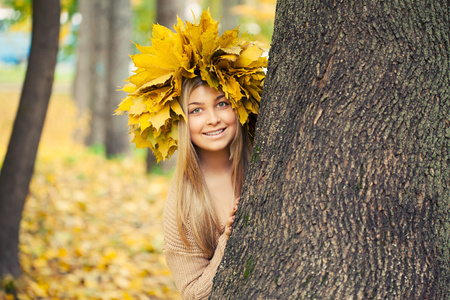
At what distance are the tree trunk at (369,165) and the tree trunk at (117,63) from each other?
8.84 metres

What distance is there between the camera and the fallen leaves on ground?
14.6ft

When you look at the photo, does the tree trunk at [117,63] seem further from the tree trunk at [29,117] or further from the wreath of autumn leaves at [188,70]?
the wreath of autumn leaves at [188,70]

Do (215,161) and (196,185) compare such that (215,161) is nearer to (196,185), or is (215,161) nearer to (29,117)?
(196,185)

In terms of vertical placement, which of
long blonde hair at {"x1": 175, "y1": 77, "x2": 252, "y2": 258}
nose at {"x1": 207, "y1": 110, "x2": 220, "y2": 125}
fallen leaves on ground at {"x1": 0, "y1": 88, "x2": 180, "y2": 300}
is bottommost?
fallen leaves on ground at {"x1": 0, "y1": 88, "x2": 180, "y2": 300}

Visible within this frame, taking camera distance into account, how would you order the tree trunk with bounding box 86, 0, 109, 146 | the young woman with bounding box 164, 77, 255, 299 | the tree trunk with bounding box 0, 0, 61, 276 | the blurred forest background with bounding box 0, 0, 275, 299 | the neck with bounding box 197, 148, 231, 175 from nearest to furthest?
the young woman with bounding box 164, 77, 255, 299 < the neck with bounding box 197, 148, 231, 175 < the tree trunk with bounding box 0, 0, 61, 276 < the blurred forest background with bounding box 0, 0, 275, 299 < the tree trunk with bounding box 86, 0, 109, 146

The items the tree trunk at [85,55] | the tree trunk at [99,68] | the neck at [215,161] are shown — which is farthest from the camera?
the tree trunk at [85,55]

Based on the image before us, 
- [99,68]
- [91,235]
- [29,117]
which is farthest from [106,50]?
[29,117]

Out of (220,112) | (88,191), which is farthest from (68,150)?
(220,112)

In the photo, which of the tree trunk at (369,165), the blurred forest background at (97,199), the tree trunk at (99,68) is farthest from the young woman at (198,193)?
the tree trunk at (99,68)

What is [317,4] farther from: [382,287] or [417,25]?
[382,287]

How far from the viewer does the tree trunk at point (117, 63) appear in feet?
33.2

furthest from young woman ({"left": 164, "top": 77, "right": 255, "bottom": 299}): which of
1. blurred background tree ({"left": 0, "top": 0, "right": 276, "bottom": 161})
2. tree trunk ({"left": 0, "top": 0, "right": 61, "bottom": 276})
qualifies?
blurred background tree ({"left": 0, "top": 0, "right": 276, "bottom": 161})

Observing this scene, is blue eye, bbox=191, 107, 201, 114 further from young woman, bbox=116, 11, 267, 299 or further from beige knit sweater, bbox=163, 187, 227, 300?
beige knit sweater, bbox=163, 187, 227, 300

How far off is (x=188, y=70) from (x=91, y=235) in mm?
4084
